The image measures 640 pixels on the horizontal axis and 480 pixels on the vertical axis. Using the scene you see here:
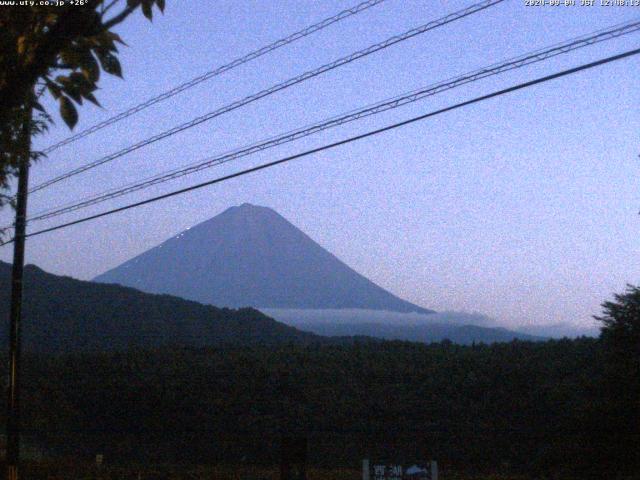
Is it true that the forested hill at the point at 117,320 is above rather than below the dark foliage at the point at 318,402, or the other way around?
above

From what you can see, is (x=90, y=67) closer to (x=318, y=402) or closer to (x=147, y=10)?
(x=147, y=10)

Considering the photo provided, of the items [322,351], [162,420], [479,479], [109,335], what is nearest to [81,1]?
[479,479]

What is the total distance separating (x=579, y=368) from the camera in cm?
3666

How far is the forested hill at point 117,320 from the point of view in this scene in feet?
217

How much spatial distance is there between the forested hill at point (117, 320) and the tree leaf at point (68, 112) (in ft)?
192

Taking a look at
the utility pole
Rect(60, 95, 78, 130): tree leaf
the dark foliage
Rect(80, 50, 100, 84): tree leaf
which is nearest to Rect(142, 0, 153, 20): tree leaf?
Rect(80, 50, 100, 84): tree leaf

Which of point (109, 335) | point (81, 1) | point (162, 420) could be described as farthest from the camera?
point (109, 335)

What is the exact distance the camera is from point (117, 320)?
69.4 meters

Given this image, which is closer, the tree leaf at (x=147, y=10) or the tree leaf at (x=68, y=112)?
the tree leaf at (x=147, y=10)

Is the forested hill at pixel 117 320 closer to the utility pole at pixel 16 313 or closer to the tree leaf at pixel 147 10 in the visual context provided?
the utility pole at pixel 16 313

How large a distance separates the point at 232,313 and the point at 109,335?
34.3ft

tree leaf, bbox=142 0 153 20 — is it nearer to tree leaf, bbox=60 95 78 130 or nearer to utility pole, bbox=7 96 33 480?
tree leaf, bbox=60 95 78 130

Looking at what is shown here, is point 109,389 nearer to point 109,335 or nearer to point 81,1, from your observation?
point 109,335

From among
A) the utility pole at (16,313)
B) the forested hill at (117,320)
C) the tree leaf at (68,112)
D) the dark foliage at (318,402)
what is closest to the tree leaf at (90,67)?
the tree leaf at (68,112)
